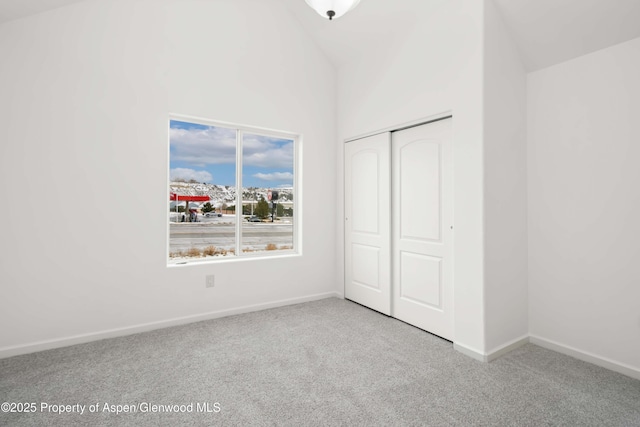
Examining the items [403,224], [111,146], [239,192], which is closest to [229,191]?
[239,192]

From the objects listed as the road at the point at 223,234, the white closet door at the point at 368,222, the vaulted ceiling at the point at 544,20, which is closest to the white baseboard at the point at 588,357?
the white closet door at the point at 368,222

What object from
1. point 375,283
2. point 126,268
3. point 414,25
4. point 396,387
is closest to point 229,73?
point 414,25

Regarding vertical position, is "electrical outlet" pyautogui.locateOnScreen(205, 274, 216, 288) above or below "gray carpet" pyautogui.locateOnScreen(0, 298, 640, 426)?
above

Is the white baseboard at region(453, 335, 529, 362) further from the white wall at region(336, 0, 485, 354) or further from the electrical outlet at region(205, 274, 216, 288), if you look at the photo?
the electrical outlet at region(205, 274, 216, 288)

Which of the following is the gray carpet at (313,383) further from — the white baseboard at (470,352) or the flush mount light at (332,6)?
the flush mount light at (332,6)

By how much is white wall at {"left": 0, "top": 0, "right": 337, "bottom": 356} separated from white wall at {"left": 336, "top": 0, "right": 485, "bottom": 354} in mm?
1452

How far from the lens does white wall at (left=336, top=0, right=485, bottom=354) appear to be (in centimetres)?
246

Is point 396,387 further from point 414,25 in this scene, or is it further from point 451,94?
point 414,25

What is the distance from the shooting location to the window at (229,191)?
3361mm

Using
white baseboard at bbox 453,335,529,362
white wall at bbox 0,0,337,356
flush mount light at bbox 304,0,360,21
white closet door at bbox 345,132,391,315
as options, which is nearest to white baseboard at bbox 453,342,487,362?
white baseboard at bbox 453,335,529,362

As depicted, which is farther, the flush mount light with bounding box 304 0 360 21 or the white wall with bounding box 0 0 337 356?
the white wall with bounding box 0 0 337 356

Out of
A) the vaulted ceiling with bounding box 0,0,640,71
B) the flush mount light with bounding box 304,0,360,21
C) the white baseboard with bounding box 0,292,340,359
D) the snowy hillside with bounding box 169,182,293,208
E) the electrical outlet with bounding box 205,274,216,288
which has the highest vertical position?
the vaulted ceiling with bounding box 0,0,640,71

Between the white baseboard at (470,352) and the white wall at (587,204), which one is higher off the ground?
the white wall at (587,204)

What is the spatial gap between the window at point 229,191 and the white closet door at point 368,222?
27.8 inches
